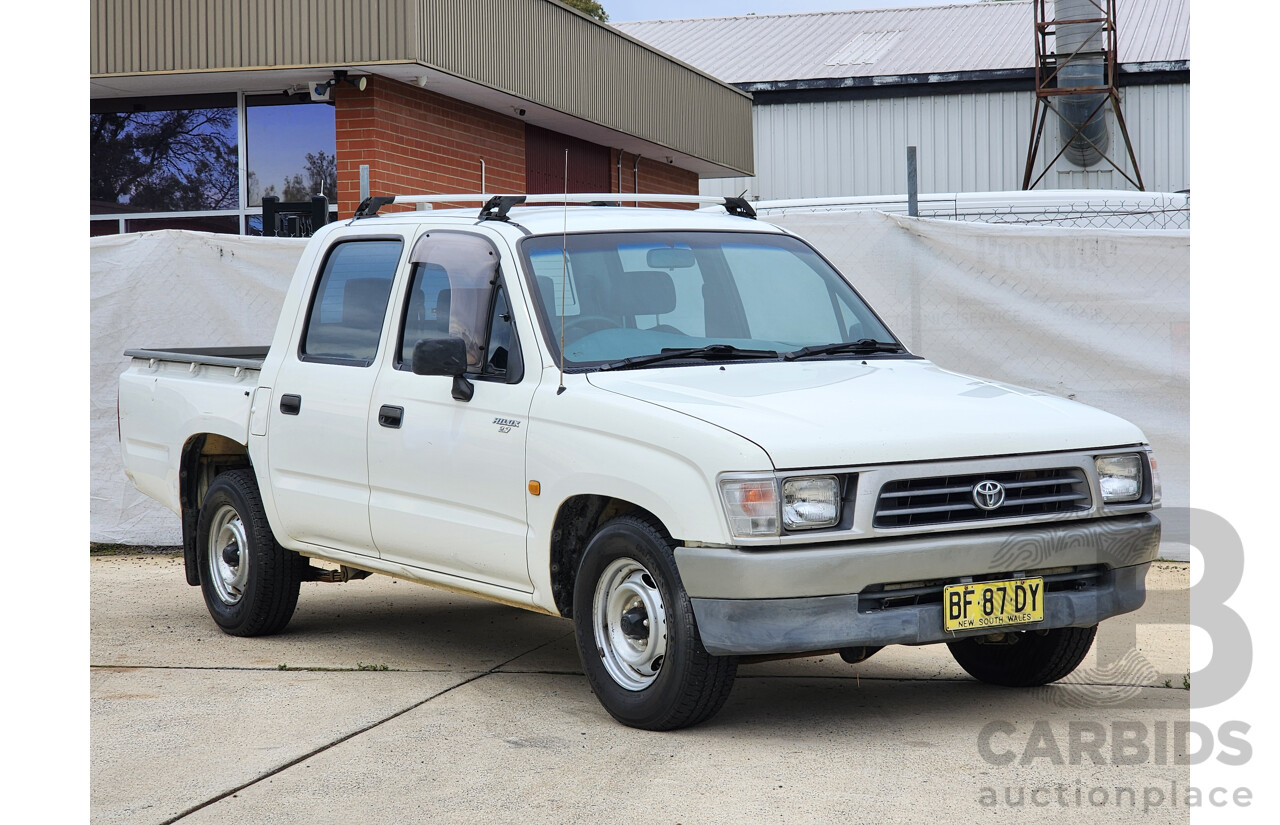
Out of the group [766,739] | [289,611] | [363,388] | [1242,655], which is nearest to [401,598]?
[289,611]

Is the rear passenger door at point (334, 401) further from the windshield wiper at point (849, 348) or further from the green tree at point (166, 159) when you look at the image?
the green tree at point (166, 159)

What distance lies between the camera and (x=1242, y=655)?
651 centimetres

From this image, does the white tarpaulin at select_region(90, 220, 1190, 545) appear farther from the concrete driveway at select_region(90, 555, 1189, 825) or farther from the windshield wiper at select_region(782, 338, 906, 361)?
the windshield wiper at select_region(782, 338, 906, 361)

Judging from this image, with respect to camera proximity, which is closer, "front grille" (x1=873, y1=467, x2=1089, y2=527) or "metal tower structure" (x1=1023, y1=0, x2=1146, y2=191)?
"front grille" (x1=873, y1=467, x2=1089, y2=527)

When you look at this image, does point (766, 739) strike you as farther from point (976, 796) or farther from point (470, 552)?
point (470, 552)

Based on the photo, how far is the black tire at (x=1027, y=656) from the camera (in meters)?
6.01

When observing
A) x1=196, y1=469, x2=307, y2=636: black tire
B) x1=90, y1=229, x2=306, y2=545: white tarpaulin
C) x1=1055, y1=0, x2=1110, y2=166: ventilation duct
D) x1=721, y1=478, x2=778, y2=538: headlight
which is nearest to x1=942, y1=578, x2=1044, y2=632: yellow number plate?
x1=721, y1=478, x2=778, y2=538: headlight

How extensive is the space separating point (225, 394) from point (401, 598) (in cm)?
198

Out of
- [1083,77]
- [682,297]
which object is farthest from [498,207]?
[1083,77]

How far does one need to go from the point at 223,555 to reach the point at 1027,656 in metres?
4.15

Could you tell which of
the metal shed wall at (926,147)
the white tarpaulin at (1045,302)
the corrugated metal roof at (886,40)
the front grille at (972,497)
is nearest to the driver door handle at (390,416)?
the front grille at (972,497)

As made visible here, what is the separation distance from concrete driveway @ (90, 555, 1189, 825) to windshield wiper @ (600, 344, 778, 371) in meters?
1.38

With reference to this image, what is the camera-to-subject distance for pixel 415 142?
48.0ft

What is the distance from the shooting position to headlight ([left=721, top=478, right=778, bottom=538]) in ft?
16.4
